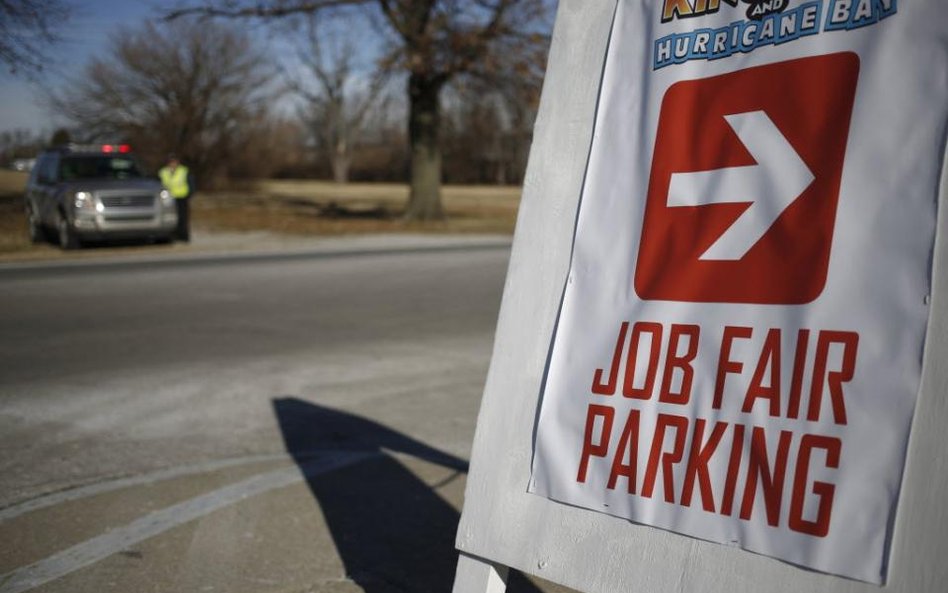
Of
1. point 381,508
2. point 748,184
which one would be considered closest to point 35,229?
point 381,508

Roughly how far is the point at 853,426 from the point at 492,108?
3089cm

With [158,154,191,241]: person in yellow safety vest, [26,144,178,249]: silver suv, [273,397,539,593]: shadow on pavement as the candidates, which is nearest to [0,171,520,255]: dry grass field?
[26,144,178,249]: silver suv

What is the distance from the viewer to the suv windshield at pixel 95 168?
798 inches

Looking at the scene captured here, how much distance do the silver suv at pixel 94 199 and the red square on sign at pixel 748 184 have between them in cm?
1857

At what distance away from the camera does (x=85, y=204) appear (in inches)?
759

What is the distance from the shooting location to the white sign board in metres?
1.90

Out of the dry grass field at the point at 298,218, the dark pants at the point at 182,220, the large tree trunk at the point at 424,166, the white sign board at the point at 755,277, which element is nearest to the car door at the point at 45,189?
the dry grass field at the point at 298,218

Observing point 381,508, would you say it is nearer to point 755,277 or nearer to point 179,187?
Result: point 755,277

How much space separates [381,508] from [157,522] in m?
0.99

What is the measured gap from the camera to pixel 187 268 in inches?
626

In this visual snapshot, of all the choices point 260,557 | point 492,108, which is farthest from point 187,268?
point 492,108

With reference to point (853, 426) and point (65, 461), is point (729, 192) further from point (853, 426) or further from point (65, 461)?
point (65, 461)

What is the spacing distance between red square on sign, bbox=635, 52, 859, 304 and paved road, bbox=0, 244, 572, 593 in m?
1.92

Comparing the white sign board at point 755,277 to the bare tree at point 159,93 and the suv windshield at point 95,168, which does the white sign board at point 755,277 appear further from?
the bare tree at point 159,93
